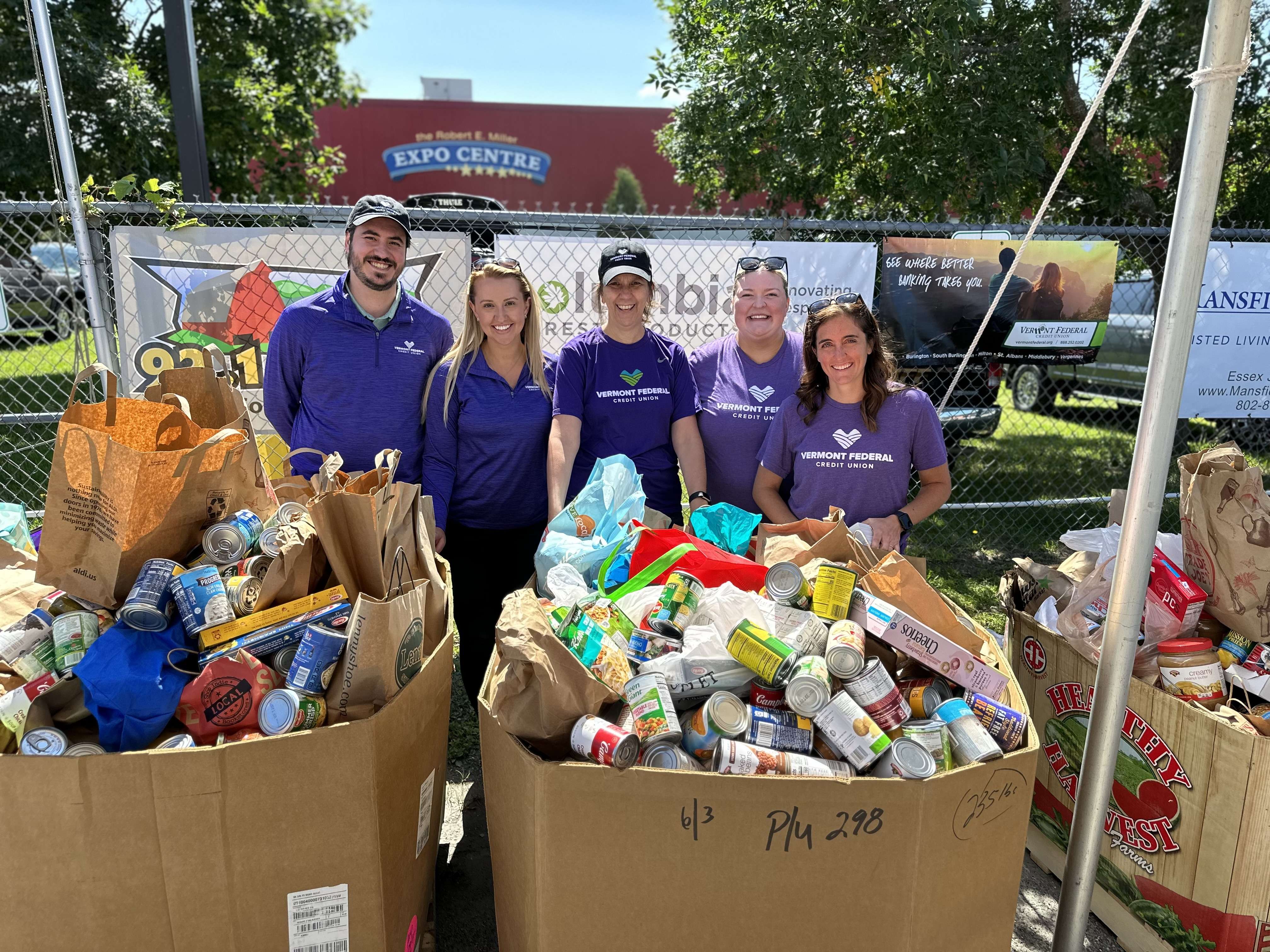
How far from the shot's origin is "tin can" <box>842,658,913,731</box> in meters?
1.72

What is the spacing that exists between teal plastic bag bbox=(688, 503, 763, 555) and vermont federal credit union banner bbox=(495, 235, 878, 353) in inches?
87.7

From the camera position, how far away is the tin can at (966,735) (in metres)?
1.68

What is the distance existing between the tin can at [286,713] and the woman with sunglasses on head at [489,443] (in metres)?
1.14

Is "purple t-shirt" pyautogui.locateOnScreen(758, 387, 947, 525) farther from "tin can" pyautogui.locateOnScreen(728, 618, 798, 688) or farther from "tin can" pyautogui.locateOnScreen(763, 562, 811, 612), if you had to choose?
"tin can" pyautogui.locateOnScreen(728, 618, 798, 688)

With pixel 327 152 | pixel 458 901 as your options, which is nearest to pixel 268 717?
pixel 458 901

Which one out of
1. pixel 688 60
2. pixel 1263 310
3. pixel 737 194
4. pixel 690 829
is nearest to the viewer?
pixel 690 829

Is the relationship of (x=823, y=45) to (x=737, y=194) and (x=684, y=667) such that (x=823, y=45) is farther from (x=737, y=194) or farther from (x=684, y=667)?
(x=684, y=667)

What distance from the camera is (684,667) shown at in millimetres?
1823

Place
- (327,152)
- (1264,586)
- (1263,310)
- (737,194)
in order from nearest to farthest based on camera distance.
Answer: (1264,586)
(1263,310)
(737,194)
(327,152)

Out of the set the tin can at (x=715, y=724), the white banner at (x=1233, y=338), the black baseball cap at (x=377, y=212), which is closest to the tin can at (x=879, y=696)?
the tin can at (x=715, y=724)

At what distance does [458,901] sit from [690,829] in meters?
1.28

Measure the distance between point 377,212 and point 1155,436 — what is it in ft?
8.27

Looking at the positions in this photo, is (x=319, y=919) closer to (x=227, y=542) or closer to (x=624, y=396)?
A: (x=227, y=542)

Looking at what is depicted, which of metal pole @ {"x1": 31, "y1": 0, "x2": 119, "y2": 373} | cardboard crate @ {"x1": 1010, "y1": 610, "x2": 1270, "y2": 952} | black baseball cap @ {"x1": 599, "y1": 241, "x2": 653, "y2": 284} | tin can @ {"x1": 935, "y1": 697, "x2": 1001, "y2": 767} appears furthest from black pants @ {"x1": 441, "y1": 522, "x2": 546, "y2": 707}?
metal pole @ {"x1": 31, "y1": 0, "x2": 119, "y2": 373}
